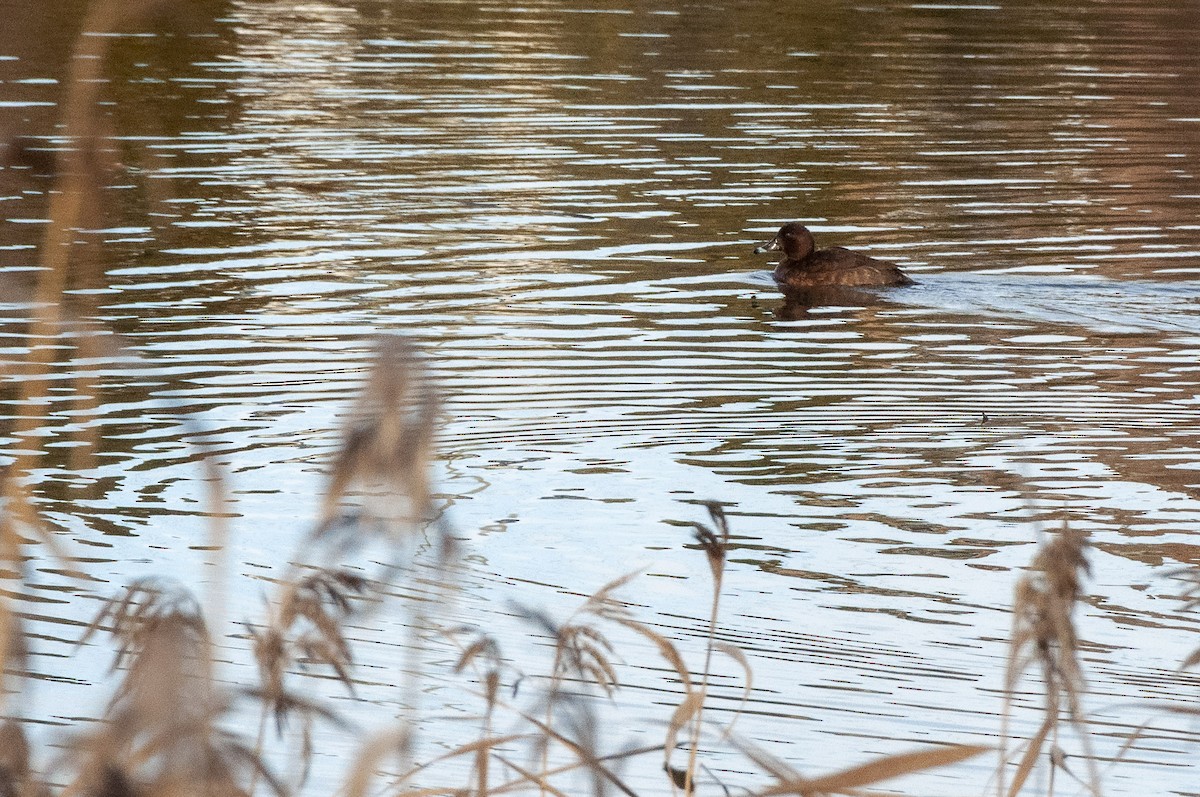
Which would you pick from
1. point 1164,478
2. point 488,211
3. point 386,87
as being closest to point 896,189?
point 488,211

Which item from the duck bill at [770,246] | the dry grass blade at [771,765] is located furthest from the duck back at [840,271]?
the dry grass blade at [771,765]

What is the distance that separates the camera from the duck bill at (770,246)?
1370 centimetres

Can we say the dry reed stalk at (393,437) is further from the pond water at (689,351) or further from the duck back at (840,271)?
the duck back at (840,271)

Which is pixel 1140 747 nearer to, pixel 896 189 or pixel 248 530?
pixel 248 530

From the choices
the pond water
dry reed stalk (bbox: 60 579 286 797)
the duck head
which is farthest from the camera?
the duck head

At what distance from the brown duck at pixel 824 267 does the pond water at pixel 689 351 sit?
20cm

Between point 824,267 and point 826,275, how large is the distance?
56 mm

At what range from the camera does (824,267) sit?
1301cm

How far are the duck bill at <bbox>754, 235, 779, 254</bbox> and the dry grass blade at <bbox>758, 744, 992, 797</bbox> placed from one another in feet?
37.8

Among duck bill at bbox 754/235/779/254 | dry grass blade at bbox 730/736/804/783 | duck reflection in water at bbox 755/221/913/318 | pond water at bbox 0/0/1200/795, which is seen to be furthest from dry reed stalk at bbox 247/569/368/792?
duck bill at bbox 754/235/779/254

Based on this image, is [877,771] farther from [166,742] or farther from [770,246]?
[770,246]

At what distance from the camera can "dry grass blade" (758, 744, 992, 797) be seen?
2.11m

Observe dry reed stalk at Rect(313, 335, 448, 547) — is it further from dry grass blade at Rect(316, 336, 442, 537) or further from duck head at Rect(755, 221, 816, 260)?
duck head at Rect(755, 221, 816, 260)

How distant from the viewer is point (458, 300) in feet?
39.3
